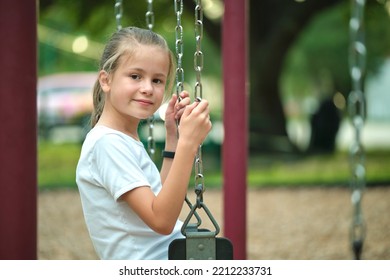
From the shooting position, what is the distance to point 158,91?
1.32 meters

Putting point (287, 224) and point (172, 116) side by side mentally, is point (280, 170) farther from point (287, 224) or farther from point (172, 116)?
point (172, 116)

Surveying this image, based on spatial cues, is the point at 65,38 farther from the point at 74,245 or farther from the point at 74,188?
the point at 74,245

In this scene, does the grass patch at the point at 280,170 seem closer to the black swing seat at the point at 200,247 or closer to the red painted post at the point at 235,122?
the red painted post at the point at 235,122

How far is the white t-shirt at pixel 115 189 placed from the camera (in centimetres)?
126

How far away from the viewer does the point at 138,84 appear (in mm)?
1305

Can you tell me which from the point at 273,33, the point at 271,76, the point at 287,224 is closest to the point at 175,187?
the point at 287,224

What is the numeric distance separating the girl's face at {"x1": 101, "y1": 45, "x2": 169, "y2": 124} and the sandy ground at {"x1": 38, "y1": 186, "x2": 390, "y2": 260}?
2.63 meters

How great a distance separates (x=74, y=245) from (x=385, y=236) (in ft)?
6.76
